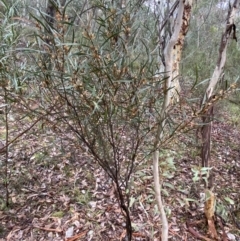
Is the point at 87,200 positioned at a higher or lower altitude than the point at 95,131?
lower

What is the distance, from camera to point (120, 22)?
52.2 inches

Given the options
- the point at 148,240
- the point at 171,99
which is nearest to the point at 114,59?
the point at 171,99

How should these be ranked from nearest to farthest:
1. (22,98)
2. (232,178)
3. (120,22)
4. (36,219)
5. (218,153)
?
1. (120,22)
2. (22,98)
3. (36,219)
4. (232,178)
5. (218,153)

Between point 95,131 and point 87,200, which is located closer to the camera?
point 95,131

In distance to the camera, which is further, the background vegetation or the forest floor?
the forest floor

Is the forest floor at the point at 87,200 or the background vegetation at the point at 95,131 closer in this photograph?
the background vegetation at the point at 95,131

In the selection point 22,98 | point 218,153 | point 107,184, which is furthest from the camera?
point 218,153

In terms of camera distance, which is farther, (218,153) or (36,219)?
(218,153)

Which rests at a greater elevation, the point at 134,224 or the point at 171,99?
the point at 171,99

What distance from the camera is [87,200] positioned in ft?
8.82

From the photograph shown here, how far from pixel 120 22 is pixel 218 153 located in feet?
10.1

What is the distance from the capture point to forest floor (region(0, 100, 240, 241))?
92.9 inches

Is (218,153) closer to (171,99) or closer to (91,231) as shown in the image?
(91,231)

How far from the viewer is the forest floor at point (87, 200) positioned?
236cm
